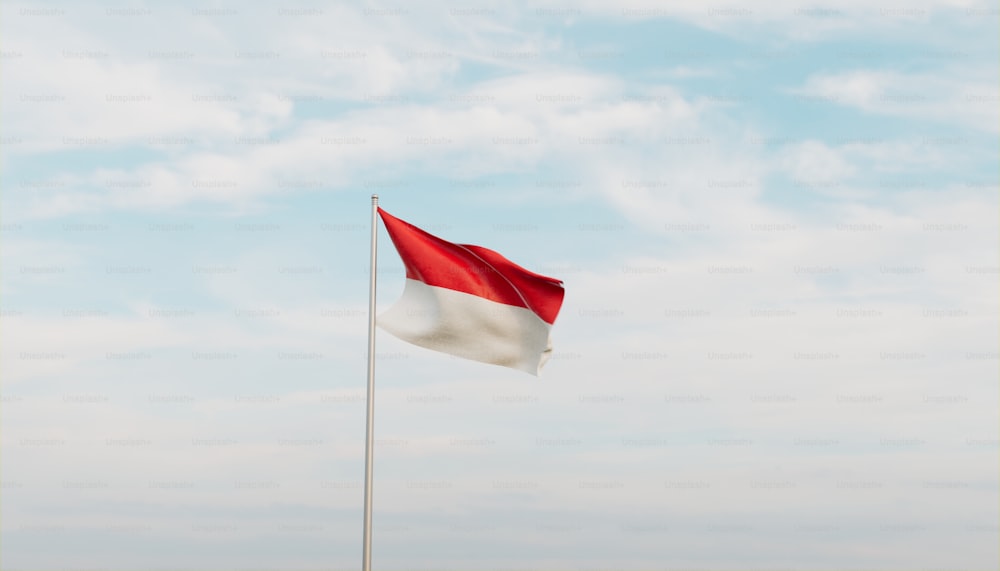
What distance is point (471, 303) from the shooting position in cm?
2198

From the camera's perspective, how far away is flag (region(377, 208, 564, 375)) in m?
21.6

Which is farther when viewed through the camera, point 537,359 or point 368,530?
point 537,359

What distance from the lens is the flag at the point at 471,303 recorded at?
21.6 meters

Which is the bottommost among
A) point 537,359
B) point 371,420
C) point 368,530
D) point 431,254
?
point 368,530

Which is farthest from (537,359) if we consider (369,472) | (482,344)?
(369,472)

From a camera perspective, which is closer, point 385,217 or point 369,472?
point 369,472

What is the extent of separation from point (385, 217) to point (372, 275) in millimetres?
1439

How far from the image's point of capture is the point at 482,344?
864 inches

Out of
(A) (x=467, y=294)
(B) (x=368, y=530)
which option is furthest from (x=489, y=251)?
(B) (x=368, y=530)

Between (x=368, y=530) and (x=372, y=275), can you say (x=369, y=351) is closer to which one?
(x=372, y=275)

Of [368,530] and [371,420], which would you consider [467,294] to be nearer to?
[371,420]

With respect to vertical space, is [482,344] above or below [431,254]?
below

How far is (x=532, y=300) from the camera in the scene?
72.8 feet

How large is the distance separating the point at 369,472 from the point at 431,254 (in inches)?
168
